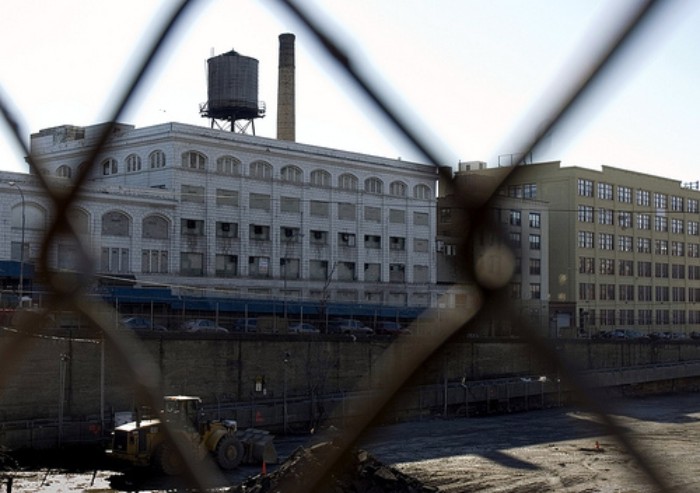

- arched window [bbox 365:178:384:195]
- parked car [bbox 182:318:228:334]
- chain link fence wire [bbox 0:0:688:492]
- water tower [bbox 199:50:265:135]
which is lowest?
parked car [bbox 182:318:228:334]

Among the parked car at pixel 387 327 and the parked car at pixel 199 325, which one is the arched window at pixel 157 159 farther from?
the parked car at pixel 387 327

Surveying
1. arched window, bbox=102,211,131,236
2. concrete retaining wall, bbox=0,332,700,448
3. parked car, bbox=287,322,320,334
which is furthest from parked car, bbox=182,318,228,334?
arched window, bbox=102,211,131,236

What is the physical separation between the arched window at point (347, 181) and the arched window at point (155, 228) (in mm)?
5549

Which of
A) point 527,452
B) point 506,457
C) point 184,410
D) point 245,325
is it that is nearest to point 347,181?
point 245,325

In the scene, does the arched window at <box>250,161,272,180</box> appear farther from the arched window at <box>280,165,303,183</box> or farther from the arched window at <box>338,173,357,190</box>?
the arched window at <box>338,173,357,190</box>

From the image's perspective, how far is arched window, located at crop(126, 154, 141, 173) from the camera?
93.9 ft

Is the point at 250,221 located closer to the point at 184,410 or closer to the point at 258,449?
the point at 258,449

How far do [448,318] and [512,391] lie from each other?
2821cm

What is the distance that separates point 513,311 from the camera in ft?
5.49

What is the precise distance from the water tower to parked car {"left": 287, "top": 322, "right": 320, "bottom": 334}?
13.7 meters

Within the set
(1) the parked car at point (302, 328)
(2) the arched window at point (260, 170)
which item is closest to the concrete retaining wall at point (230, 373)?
(1) the parked car at point (302, 328)

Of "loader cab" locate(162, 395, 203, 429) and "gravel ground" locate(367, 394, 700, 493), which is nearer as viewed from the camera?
"gravel ground" locate(367, 394, 700, 493)

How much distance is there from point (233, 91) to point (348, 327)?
1423cm

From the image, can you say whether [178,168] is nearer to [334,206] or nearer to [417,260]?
[334,206]
